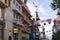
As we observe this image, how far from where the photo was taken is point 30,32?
91688mm

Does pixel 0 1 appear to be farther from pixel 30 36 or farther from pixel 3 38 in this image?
pixel 30 36

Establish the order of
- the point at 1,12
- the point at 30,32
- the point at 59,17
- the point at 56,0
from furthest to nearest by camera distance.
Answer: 1. the point at 59,17
2. the point at 30,32
3. the point at 1,12
4. the point at 56,0

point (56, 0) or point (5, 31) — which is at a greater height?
point (56, 0)

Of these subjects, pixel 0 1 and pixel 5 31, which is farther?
pixel 5 31

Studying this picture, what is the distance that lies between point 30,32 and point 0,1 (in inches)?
2142

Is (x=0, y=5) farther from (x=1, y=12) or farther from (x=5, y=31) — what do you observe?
(x=5, y=31)

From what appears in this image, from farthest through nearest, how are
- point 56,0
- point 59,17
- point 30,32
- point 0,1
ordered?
point 59,17 < point 30,32 < point 0,1 < point 56,0

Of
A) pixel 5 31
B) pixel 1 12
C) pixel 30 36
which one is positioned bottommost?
pixel 30 36

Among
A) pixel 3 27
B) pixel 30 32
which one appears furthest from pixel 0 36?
pixel 30 32

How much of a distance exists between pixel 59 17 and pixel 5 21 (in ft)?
204

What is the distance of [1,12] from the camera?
40594 millimetres

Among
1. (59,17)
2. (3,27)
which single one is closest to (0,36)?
(3,27)

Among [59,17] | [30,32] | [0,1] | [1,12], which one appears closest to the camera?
[0,1]

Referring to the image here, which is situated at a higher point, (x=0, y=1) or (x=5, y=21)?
(x=0, y=1)
